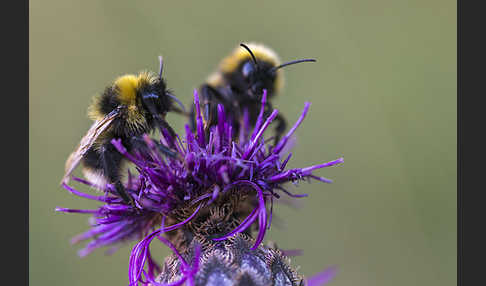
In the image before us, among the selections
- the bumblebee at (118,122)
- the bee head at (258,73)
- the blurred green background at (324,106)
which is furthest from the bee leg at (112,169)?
the blurred green background at (324,106)

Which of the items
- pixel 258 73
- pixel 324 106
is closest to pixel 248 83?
pixel 258 73

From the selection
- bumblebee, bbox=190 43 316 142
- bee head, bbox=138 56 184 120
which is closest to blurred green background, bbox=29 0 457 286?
bumblebee, bbox=190 43 316 142

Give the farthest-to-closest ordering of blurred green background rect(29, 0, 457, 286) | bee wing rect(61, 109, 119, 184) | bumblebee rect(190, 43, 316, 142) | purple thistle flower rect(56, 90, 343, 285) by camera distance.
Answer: blurred green background rect(29, 0, 457, 286) < bumblebee rect(190, 43, 316, 142) < bee wing rect(61, 109, 119, 184) < purple thistle flower rect(56, 90, 343, 285)

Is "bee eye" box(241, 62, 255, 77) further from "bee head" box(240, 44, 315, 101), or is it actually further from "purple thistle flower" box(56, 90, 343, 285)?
"purple thistle flower" box(56, 90, 343, 285)

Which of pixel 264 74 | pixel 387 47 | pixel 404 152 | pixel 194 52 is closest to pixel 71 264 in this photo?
pixel 194 52

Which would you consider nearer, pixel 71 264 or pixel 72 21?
pixel 71 264

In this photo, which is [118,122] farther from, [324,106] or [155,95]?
[324,106]

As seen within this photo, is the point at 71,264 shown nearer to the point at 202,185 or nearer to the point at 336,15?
the point at 202,185
